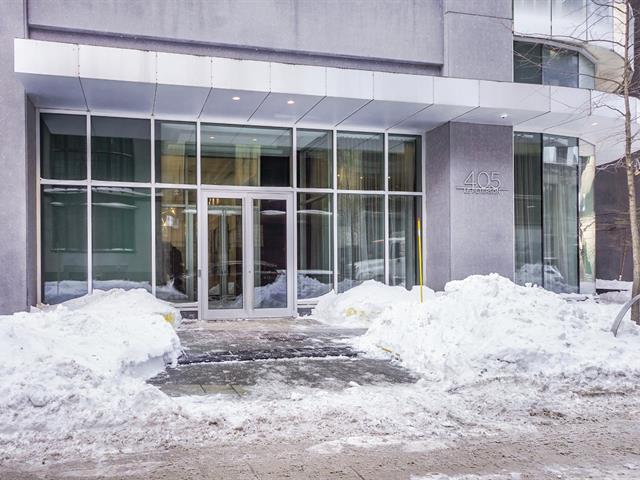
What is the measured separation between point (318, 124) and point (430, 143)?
318 centimetres

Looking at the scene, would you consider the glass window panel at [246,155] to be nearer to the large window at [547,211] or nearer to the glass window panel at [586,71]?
the large window at [547,211]

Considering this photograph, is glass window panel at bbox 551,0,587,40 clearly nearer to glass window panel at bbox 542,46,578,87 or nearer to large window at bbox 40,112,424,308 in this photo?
glass window panel at bbox 542,46,578,87

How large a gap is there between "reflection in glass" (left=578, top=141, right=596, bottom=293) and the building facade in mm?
437

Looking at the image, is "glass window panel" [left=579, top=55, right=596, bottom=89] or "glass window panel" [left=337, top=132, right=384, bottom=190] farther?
"glass window panel" [left=579, top=55, right=596, bottom=89]

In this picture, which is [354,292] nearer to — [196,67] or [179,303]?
[179,303]

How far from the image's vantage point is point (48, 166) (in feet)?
43.1

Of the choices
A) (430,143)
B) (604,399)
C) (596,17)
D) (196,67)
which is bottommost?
(604,399)

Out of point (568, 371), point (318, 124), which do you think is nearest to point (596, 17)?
point (318, 124)

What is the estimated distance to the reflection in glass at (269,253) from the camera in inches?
565

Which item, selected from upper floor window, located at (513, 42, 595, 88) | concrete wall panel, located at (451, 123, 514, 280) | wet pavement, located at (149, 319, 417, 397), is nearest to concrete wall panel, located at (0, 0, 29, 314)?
wet pavement, located at (149, 319, 417, 397)

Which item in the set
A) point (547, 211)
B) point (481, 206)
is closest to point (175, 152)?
point (481, 206)

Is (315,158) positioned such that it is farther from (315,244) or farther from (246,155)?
(315,244)

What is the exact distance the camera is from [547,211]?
54.3 feet

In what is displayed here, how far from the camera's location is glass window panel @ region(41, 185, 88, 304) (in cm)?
1302
